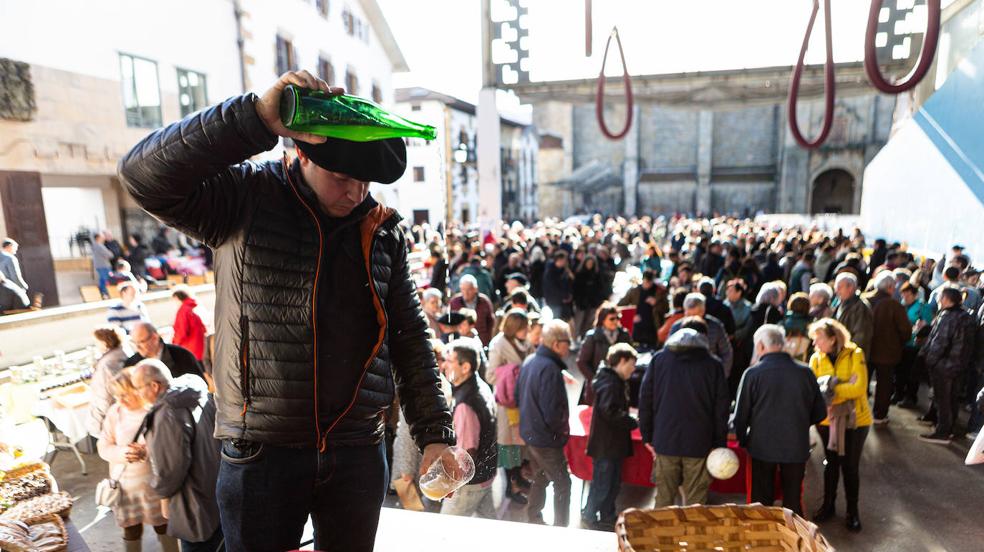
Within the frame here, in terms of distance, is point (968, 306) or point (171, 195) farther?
point (968, 306)

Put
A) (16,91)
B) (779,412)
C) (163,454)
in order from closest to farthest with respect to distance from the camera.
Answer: (163,454) → (779,412) → (16,91)

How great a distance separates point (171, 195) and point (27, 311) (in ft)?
27.0

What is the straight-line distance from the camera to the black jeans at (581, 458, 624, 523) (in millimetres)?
4457

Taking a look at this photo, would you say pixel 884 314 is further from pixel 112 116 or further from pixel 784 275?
pixel 112 116

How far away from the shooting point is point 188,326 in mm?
6199

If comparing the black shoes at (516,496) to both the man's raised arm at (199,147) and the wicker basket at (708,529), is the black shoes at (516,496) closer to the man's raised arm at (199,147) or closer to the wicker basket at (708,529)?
the wicker basket at (708,529)

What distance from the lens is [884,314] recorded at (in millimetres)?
6219

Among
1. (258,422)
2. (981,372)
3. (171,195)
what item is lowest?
(981,372)

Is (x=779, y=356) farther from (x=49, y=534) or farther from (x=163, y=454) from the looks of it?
(x=49, y=534)

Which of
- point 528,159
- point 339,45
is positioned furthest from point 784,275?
point 528,159

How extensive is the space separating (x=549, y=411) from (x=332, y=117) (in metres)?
3.51

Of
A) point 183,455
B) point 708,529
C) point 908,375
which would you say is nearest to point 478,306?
point 183,455

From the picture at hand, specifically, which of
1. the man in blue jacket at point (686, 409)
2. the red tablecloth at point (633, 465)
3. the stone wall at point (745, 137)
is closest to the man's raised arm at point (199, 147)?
the man in blue jacket at point (686, 409)

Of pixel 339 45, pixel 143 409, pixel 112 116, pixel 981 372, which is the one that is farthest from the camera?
pixel 339 45
